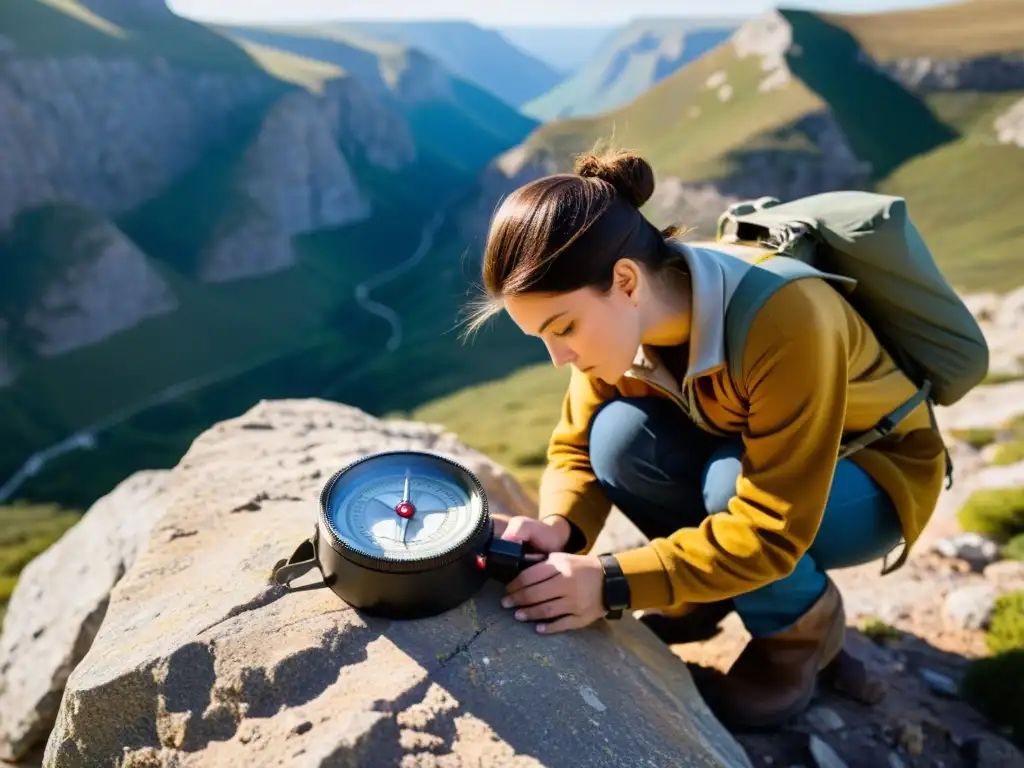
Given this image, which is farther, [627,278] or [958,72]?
[958,72]

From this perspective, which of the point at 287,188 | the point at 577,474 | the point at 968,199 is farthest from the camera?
the point at 287,188

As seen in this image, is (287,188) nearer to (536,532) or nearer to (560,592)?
(536,532)

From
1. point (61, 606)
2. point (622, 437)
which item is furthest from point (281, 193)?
point (622, 437)

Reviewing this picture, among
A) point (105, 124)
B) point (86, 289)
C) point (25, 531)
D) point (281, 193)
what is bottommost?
point (281, 193)

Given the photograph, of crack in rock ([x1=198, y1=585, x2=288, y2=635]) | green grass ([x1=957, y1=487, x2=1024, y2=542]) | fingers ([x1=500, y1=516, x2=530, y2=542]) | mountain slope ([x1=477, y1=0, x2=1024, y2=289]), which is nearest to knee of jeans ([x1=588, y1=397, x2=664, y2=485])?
fingers ([x1=500, y1=516, x2=530, y2=542])

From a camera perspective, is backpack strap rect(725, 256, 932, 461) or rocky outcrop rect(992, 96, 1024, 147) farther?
rocky outcrop rect(992, 96, 1024, 147)

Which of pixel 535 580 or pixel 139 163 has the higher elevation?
pixel 535 580

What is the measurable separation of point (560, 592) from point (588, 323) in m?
1.23

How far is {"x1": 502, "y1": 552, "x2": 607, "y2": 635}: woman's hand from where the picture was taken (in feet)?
11.9

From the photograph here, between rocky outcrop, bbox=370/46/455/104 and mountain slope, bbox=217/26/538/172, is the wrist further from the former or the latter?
rocky outcrop, bbox=370/46/455/104

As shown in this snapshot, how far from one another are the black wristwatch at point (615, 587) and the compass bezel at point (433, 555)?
1.91 feet

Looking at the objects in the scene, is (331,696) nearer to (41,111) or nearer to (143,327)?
(143,327)

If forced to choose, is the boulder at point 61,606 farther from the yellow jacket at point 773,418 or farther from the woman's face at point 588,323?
the yellow jacket at point 773,418

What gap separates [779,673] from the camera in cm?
438
